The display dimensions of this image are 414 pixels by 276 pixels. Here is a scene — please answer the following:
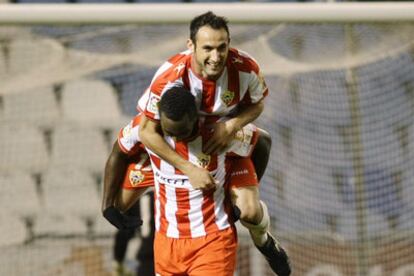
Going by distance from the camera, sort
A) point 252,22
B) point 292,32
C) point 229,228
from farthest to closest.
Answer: point 292,32, point 252,22, point 229,228

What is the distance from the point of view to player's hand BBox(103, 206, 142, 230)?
5262mm

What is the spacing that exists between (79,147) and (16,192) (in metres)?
0.57

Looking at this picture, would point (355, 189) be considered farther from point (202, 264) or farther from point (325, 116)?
point (202, 264)

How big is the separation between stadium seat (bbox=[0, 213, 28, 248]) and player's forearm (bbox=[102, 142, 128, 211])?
235 cm

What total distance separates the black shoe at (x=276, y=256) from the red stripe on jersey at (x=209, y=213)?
358mm

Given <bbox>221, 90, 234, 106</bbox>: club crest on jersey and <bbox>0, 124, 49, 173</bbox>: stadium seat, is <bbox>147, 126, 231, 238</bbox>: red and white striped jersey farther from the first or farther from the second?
<bbox>0, 124, 49, 173</bbox>: stadium seat

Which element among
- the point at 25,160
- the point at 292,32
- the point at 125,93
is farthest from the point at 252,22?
the point at 25,160

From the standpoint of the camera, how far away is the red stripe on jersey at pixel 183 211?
4.99 metres

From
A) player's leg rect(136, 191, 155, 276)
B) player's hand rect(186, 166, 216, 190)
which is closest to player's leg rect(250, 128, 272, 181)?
player's hand rect(186, 166, 216, 190)

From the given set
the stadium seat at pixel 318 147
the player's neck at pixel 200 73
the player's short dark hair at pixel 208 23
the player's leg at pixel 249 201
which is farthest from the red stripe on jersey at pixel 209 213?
the stadium seat at pixel 318 147

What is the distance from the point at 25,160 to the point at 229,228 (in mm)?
3010

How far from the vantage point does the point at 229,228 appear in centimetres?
499

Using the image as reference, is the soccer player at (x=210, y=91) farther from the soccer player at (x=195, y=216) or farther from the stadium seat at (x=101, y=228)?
the stadium seat at (x=101, y=228)

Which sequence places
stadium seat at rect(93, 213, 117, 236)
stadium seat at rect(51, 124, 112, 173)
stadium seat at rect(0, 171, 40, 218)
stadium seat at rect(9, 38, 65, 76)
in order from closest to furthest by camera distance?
stadium seat at rect(9, 38, 65, 76) < stadium seat at rect(0, 171, 40, 218) < stadium seat at rect(51, 124, 112, 173) < stadium seat at rect(93, 213, 117, 236)
